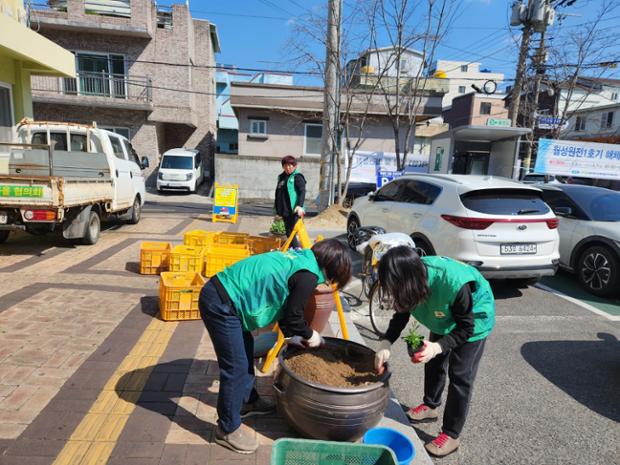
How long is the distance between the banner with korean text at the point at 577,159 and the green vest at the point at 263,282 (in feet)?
40.9

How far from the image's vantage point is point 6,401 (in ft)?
9.18

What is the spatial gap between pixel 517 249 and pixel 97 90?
20.9 meters

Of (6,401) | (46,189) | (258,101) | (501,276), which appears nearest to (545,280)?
(501,276)

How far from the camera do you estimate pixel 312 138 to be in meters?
21.3

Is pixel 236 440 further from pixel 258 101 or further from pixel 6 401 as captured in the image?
pixel 258 101

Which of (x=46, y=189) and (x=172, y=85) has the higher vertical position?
(x=172, y=85)

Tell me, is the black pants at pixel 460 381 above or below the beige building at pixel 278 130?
below

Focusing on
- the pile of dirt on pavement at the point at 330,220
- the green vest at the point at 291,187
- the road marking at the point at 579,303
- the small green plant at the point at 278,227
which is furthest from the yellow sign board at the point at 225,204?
the road marking at the point at 579,303

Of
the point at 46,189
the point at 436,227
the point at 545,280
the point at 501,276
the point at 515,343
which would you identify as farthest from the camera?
the point at 545,280

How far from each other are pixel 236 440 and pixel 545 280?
6.34 metres

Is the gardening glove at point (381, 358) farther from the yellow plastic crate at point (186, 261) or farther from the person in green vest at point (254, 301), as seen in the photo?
the yellow plastic crate at point (186, 261)

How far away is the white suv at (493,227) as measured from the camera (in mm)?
A: 5250

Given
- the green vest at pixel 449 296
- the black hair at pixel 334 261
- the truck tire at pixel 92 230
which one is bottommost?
the truck tire at pixel 92 230

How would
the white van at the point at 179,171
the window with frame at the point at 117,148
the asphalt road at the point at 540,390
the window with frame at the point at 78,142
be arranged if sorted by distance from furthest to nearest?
the white van at the point at 179,171 < the window with frame at the point at 117,148 < the window with frame at the point at 78,142 < the asphalt road at the point at 540,390
